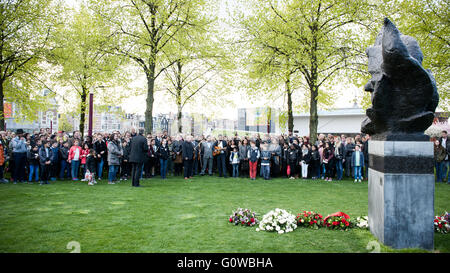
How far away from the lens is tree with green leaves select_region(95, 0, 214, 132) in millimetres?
16547

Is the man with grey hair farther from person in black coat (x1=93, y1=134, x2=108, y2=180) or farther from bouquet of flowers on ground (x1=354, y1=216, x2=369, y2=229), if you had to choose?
bouquet of flowers on ground (x1=354, y1=216, x2=369, y2=229)

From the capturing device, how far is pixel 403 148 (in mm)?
4910

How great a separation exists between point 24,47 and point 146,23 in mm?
7779

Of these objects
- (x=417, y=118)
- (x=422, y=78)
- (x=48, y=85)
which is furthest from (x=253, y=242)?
(x=48, y=85)

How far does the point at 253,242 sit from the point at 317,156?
9983 mm

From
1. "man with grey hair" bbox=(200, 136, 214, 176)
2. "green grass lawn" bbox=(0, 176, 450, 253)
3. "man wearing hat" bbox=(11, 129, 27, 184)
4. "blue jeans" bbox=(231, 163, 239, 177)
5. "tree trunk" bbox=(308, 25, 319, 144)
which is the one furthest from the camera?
"tree trunk" bbox=(308, 25, 319, 144)

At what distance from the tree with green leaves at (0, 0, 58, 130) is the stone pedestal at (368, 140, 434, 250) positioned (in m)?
20.0

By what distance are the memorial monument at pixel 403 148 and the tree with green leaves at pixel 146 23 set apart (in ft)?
45.4

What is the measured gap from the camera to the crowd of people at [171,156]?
12156mm

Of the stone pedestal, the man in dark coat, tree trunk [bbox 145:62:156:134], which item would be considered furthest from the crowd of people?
the stone pedestal

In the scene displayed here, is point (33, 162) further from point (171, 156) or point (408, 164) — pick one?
point (408, 164)

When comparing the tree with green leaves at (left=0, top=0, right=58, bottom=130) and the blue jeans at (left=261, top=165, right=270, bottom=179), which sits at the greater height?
the tree with green leaves at (left=0, top=0, right=58, bottom=130)

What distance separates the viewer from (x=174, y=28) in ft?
61.9

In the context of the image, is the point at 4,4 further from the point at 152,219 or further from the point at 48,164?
the point at 152,219
